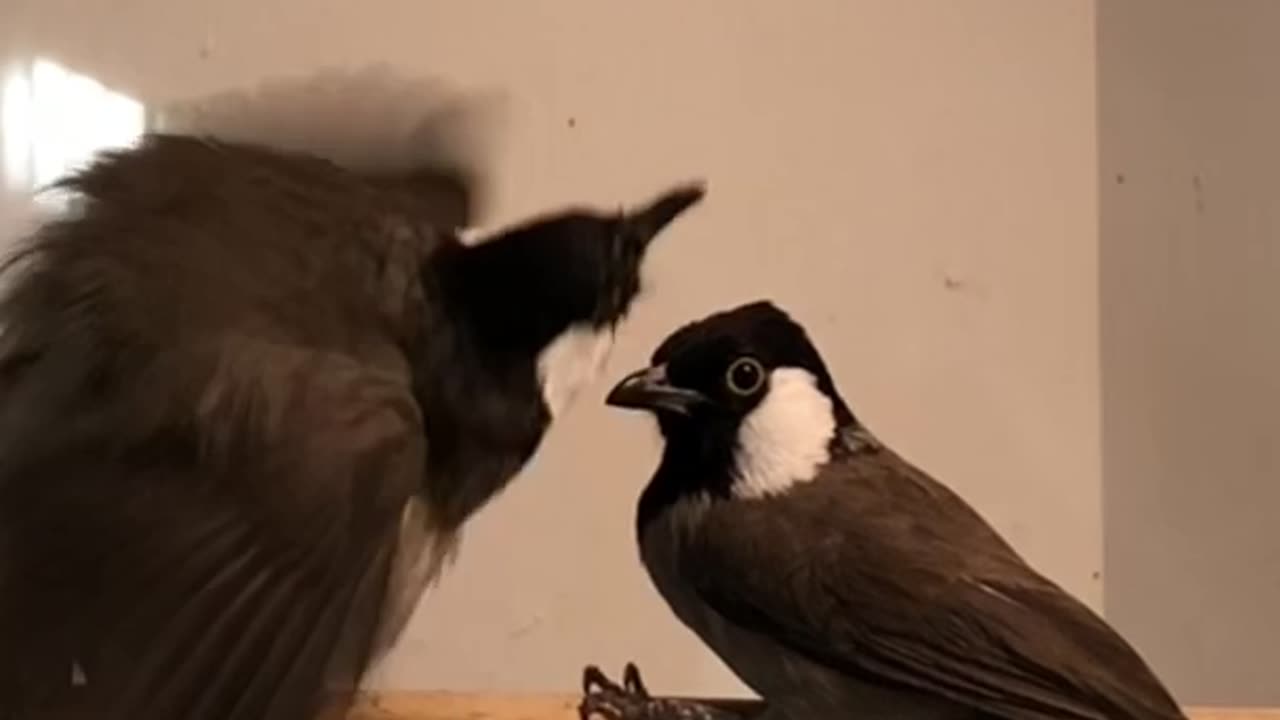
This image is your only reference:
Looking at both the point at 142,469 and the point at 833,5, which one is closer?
the point at 142,469

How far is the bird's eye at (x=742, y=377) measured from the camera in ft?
3.04

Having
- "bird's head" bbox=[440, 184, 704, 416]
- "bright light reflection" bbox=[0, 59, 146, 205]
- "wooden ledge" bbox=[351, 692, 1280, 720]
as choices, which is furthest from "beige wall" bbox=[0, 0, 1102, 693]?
"bird's head" bbox=[440, 184, 704, 416]

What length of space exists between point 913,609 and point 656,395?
5.2 inches

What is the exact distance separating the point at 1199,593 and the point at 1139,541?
5 centimetres

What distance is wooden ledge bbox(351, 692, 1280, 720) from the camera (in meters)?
0.97

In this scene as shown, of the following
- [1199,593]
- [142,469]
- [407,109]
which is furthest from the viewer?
[1199,593]

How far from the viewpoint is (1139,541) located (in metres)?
1.40

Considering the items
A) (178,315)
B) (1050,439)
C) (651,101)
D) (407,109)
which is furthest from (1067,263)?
(178,315)

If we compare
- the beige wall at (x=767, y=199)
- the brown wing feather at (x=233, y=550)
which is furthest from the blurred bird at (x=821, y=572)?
the beige wall at (x=767, y=199)

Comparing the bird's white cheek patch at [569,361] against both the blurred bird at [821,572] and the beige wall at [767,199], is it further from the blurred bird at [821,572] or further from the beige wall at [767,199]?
the beige wall at [767,199]

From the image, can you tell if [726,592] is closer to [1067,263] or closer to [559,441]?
[559,441]

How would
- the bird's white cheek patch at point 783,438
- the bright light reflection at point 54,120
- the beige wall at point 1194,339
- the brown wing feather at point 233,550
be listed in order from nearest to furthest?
1. the brown wing feather at point 233,550
2. the bird's white cheek patch at point 783,438
3. the bright light reflection at point 54,120
4. the beige wall at point 1194,339

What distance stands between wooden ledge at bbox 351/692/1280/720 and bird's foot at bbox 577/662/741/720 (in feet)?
0.05

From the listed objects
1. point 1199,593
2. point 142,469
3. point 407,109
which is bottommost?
point 1199,593
